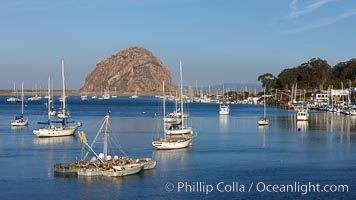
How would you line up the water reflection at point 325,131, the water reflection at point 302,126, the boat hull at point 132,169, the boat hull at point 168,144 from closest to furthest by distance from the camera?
the boat hull at point 132,169
the boat hull at point 168,144
the water reflection at point 325,131
the water reflection at point 302,126

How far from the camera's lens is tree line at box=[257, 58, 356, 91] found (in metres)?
160

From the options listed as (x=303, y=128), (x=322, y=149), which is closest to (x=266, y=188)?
(x=322, y=149)

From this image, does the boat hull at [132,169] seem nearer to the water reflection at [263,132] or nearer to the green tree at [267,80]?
the water reflection at [263,132]

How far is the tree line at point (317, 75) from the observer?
159500 millimetres

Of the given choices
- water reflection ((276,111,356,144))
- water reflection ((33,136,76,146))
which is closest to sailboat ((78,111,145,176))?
water reflection ((33,136,76,146))

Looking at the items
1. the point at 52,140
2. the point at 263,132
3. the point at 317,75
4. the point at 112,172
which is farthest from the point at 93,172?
the point at 317,75

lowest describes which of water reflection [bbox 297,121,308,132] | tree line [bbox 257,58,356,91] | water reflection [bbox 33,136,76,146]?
Result: water reflection [bbox 33,136,76,146]

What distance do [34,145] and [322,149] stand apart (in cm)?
2409

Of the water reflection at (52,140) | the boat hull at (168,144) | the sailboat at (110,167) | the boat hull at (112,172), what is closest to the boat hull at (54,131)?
the water reflection at (52,140)

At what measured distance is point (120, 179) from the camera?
113 feet

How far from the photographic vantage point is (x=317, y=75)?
166m

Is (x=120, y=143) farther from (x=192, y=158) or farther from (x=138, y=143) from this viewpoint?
(x=192, y=158)

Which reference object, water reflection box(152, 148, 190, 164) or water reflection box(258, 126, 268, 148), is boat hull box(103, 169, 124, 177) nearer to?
water reflection box(152, 148, 190, 164)

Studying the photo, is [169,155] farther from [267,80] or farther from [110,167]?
[267,80]
